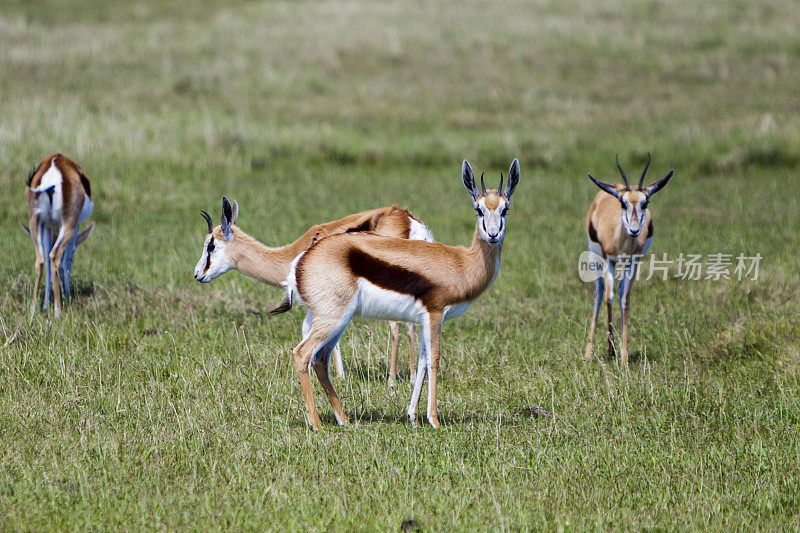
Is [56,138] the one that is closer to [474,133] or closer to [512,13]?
[474,133]

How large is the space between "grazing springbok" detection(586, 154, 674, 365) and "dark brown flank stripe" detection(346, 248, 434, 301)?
2460 millimetres

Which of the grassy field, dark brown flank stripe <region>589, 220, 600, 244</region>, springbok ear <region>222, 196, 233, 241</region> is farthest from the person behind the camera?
dark brown flank stripe <region>589, 220, 600, 244</region>

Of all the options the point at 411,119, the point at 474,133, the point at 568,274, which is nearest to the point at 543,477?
the point at 568,274

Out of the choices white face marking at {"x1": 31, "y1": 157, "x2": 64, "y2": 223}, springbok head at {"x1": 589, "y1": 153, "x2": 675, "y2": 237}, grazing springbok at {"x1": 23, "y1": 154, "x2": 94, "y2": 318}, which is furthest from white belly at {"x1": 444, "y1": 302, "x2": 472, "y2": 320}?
white face marking at {"x1": 31, "y1": 157, "x2": 64, "y2": 223}

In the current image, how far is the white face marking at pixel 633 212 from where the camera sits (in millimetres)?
7727

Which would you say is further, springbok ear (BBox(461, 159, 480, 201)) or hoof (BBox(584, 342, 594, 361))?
hoof (BBox(584, 342, 594, 361))

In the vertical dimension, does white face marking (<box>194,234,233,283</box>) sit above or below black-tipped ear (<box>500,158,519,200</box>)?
below

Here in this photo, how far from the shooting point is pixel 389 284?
18.9 feet

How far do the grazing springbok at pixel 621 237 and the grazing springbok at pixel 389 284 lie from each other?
2.12 meters

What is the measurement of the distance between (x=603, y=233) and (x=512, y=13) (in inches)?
1078

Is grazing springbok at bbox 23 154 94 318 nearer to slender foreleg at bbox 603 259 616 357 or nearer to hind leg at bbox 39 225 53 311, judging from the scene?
hind leg at bbox 39 225 53 311

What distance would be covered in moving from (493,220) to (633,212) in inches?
97.9

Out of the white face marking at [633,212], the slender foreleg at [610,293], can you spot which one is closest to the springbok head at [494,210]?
the white face marking at [633,212]

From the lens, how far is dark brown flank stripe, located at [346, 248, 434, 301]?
5723mm
